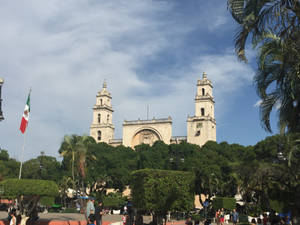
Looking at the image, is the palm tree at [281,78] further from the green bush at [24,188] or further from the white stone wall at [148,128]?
the white stone wall at [148,128]

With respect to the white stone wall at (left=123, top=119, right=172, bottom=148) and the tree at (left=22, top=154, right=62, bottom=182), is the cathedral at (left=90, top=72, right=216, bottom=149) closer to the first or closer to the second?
the white stone wall at (left=123, top=119, right=172, bottom=148)

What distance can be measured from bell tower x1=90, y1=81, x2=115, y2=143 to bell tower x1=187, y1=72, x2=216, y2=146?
1923 cm

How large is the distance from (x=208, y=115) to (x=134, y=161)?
18.5m

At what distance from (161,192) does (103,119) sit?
208ft

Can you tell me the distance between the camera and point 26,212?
20.9 meters

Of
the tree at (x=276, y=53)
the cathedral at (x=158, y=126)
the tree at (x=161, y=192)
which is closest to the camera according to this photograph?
the tree at (x=276, y=53)

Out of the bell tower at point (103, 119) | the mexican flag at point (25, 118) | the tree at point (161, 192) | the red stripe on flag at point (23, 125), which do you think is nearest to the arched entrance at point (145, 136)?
the bell tower at point (103, 119)

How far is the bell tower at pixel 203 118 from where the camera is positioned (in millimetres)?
67750

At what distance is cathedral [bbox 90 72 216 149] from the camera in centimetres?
6850

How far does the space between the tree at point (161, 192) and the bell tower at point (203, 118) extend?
49264 mm

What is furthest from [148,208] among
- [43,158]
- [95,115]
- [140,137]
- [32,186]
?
[95,115]

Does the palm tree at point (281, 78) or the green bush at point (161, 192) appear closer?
the palm tree at point (281, 78)

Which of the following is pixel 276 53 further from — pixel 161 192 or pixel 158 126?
pixel 158 126

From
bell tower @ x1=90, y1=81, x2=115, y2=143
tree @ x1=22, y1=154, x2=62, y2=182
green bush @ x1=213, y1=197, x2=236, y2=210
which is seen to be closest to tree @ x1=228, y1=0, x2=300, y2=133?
green bush @ x1=213, y1=197, x2=236, y2=210
